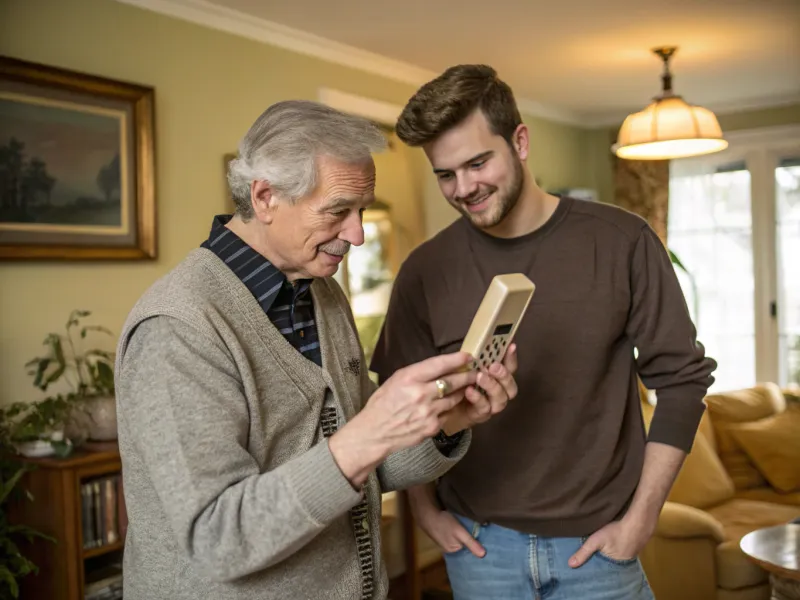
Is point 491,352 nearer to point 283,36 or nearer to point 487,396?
point 487,396

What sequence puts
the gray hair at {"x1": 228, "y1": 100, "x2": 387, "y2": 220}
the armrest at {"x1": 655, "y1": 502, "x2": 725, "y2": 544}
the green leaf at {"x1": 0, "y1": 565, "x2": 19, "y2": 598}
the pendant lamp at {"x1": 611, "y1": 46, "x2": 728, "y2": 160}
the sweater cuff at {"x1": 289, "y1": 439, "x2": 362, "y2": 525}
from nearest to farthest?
the sweater cuff at {"x1": 289, "y1": 439, "x2": 362, "y2": 525}
the gray hair at {"x1": 228, "y1": 100, "x2": 387, "y2": 220}
the green leaf at {"x1": 0, "y1": 565, "x2": 19, "y2": 598}
the armrest at {"x1": 655, "y1": 502, "x2": 725, "y2": 544}
the pendant lamp at {"x1": 611, "y1": 46, "x2": 728, "y2": 160}

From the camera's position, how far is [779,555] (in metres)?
3.12

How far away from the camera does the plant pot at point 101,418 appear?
8.98 feet

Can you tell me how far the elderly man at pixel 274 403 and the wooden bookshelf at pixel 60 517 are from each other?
4.63 ft

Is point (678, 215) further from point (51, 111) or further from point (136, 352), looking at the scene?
point (136, 352)

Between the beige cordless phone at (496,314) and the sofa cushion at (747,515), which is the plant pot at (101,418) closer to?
the beige cordless phone at (496,314)

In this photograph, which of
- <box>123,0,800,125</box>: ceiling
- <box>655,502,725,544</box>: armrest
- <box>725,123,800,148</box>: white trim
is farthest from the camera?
<box>725,123,800,148</box>: white trim

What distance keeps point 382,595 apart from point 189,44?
8.82ft

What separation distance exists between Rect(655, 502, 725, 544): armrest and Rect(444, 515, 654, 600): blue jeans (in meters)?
2.03

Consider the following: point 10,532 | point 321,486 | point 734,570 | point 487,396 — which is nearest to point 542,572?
point 487,396

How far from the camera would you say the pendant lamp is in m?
3.94

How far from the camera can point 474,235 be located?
173cm

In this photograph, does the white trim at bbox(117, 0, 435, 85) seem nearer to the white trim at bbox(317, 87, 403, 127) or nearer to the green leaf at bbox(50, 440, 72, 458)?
the white trim at bbox(317, 87, 403, 127)

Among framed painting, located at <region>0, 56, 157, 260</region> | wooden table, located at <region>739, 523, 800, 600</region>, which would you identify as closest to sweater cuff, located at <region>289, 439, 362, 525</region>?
framed painting, located at <region>0, 56, 157, 260</region>
